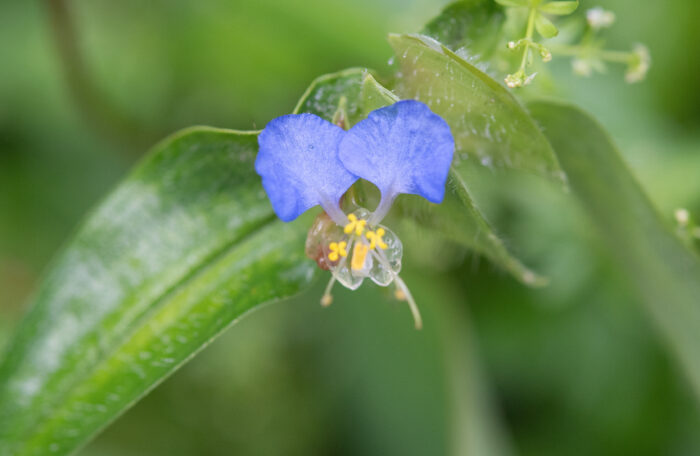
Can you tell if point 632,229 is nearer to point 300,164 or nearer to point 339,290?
point 300,164

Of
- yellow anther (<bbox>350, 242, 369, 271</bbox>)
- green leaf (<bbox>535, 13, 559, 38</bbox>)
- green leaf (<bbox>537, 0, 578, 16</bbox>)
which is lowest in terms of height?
yellow anther (<bbox>350, 242, 369, 271</bbox>)

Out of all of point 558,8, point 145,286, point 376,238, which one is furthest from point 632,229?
point 145,286

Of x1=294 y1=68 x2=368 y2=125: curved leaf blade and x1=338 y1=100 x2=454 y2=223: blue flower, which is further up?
x1=294 y1=68 x2=368 y2=125: curved leaf blade

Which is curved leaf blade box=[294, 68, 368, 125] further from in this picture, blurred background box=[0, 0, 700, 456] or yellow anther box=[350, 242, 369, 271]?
blurred background box=[0, 0, 700, 456]

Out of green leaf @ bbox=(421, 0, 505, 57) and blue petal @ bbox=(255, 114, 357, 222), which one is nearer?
blue petal @ bbox=(255, 114, 357, 222)

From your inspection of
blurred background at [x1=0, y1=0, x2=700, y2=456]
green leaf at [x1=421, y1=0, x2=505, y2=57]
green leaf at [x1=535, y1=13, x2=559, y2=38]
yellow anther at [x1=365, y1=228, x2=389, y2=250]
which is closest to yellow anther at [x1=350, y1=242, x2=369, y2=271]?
yellow anther at [x1=365, y1=228, x2=389, y2=250]

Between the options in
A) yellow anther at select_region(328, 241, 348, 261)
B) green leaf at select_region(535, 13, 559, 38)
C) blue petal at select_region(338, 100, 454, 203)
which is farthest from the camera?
green leaf at select_region(535, 13, 559, 38)

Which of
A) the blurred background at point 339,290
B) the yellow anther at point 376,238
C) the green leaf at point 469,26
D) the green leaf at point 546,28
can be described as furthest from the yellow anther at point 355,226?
the blurred background at point 339,290
